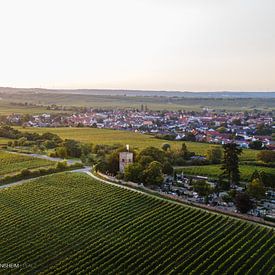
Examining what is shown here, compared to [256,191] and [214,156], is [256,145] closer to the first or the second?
[214,156]

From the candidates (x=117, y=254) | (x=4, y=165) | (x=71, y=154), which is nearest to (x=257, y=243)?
(x=117, y=254)

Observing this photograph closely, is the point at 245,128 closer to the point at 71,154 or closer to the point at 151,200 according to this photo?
the point at 71,154

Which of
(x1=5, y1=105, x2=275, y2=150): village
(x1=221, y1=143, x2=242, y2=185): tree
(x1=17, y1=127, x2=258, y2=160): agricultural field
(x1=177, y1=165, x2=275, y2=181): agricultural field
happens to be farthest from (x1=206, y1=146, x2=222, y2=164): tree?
(x1=5, y1=105, x2=275, y2=150): village

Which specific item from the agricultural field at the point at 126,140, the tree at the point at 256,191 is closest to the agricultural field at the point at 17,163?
the agricultural field at the point at 126,140

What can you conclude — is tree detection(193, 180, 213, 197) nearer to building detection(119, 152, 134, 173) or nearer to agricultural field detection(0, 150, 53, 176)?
building detection(119, 152, 134, 173)

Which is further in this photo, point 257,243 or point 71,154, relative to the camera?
point 71,154

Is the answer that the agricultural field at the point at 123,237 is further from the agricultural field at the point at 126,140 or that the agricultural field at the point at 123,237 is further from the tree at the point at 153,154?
the agricultural field at the point at 126,140
